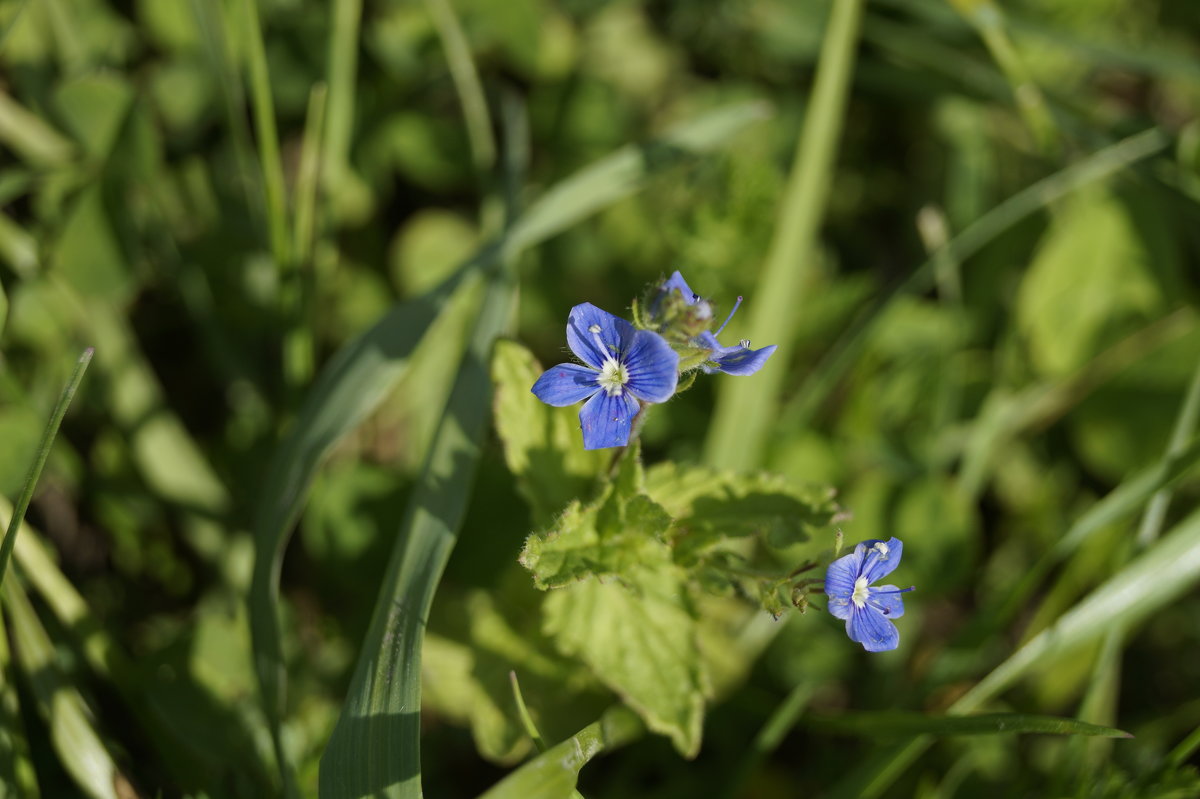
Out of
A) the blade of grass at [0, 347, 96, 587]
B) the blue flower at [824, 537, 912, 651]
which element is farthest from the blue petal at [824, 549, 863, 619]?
the blade of grass at [0, 347, 96, 587]

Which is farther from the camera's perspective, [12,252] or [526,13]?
[526,13]

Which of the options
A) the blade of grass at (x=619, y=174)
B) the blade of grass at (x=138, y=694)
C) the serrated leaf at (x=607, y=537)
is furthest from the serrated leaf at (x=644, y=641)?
the blade of grass at (x=619, y=174)

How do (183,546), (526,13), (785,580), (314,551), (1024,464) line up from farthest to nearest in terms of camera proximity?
(1024,464) → (526,13) → (183,546) → (314,551) → (785,580)

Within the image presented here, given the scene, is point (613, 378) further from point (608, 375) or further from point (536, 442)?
point (536, 442)

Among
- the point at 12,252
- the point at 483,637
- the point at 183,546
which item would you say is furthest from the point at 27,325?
the point at 483,637

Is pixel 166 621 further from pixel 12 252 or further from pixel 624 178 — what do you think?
pixel 624 178

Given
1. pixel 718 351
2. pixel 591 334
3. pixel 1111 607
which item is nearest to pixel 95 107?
pixel 591 334
